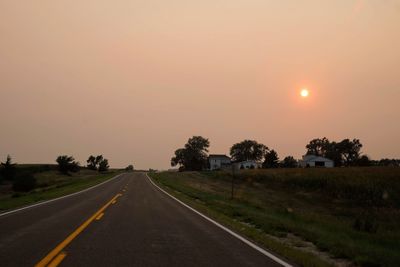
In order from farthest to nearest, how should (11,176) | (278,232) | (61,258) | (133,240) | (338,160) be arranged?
(338,160)
(11,176)
(278,232)
(133,240)
(61,258)

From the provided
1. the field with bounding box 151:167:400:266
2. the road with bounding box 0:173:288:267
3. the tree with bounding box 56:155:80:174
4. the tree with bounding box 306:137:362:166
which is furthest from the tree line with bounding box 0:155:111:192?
the tree with bounding box 306:137:362:166

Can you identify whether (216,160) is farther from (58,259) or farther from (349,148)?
(58,259)

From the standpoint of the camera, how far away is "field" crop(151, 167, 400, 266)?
10.8 metres

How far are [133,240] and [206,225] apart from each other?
450 centimetres

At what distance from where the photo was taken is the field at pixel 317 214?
1082cm

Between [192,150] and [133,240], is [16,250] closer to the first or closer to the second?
[133,240]

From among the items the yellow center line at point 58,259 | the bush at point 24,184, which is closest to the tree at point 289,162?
the bush at point 24,184

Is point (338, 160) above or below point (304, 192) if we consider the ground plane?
above

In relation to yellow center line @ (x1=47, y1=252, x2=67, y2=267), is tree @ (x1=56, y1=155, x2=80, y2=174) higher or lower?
higher

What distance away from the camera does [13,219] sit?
610 inches

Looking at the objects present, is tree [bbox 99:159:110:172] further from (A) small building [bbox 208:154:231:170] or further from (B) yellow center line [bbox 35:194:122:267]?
(B) yellow center line [bbox 35:194:122:267]

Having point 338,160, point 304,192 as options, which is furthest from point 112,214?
point 338,160

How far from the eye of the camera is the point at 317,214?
3067 cm

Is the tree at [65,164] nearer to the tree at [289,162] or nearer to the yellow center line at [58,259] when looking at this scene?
the tree at [289,162]
